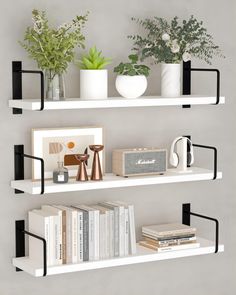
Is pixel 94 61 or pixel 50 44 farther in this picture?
pixel 94 61

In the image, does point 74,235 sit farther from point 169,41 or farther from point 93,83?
point 169,41

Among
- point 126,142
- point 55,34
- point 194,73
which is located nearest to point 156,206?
point 126,142

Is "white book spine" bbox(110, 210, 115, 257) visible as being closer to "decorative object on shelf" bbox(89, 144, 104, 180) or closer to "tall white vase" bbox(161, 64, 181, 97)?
"decorative object on shelf" bbox(89, 144, 104, 180)

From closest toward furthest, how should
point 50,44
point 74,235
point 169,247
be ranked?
point 50,44
point 74,235
point 169,247

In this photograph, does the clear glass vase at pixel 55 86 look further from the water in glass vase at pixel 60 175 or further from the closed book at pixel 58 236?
the closed book at pixel 58 236

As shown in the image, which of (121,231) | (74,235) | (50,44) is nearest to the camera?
(50,44)

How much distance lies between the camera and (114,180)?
10.1ft

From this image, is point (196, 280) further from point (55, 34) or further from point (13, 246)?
point (55, 34)

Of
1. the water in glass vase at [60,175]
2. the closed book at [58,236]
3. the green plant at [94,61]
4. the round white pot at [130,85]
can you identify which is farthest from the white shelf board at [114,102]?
the closed book at [58,236]

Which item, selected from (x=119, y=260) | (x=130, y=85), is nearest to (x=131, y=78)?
(x=130, y=85)

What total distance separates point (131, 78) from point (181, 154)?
41cm

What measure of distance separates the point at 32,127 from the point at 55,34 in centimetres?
38

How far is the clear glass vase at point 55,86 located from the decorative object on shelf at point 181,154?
0.57m

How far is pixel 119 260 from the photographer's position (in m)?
3.11
